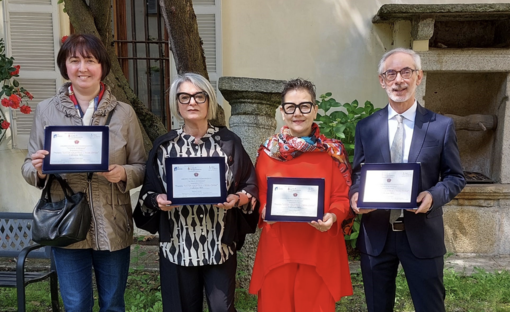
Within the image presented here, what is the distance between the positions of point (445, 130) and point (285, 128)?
83 cm

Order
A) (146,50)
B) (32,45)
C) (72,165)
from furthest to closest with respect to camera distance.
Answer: (146,50) → (32,45) → (72,165)

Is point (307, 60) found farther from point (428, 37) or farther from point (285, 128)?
point (285, 128)

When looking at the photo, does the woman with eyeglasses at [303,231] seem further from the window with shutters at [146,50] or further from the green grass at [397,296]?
the window with shutters at [146,50]

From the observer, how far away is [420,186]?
2.05m

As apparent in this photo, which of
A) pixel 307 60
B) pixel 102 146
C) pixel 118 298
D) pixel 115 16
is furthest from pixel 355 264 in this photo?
pixel 115 16

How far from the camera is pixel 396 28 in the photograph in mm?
4875

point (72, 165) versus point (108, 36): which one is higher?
point (108, 36)

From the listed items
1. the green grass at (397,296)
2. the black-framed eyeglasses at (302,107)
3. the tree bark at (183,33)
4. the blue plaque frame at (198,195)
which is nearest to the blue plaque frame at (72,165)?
the blue plaque frame at (198,195)

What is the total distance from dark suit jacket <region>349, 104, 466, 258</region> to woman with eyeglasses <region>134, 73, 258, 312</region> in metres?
0.67

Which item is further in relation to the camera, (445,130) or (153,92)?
(153,92)

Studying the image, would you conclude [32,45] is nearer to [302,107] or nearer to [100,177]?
[100,177]

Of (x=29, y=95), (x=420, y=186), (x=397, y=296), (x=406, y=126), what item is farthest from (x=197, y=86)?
(x=29, y=95)

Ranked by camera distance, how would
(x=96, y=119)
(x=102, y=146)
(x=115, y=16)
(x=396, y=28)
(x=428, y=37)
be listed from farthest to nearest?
Answer: (x=115, y=16), (x=396, y=28), (x=428, y=37), (x=96, y=119), (x=102, y=146)

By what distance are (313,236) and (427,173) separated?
67cm
